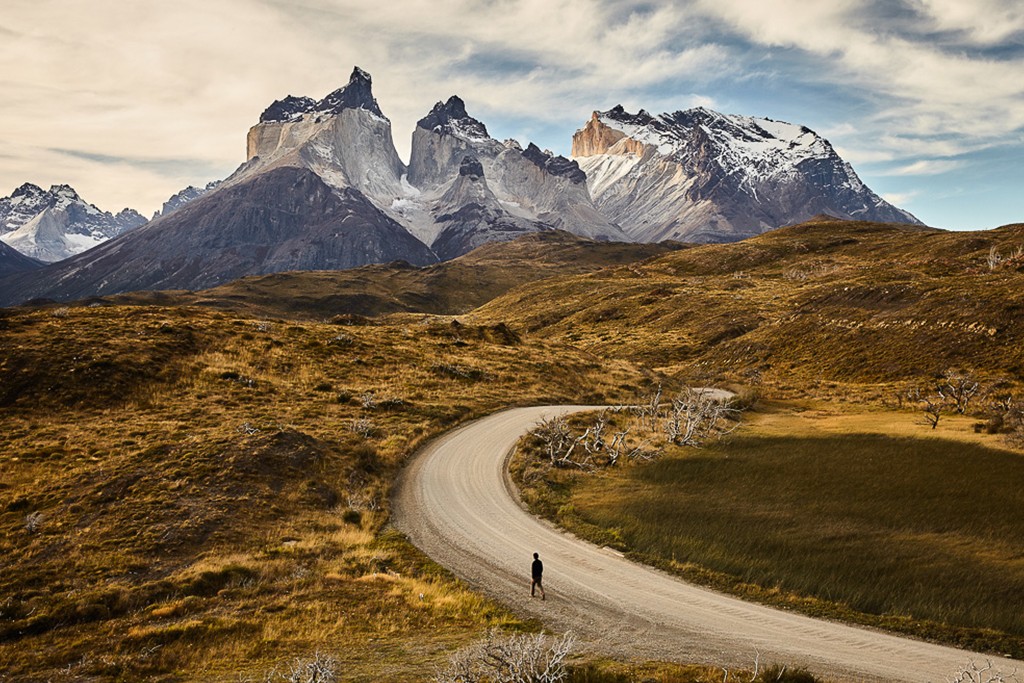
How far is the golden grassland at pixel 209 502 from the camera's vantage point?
58.3 feet

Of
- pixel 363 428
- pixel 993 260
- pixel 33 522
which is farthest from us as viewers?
pixel 993 260

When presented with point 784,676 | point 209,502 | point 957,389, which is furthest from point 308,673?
point 957,389

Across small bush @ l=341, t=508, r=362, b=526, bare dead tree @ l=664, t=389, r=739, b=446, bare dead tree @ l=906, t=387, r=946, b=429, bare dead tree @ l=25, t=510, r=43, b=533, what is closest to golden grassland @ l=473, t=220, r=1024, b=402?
bare dead tree @ l=906, t=387, r=946, b=429

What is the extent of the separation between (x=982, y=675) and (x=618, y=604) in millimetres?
10242

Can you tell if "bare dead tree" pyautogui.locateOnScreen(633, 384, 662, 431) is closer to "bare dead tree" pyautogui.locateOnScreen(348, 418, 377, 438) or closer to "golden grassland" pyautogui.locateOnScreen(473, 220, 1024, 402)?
"golden grassland" pyautogui.locateOnScreen(473, 220, 1024, 402)

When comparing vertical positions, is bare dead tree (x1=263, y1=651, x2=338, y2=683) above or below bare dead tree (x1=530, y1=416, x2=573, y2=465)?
below

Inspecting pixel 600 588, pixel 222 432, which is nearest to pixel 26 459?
pixel 222 432

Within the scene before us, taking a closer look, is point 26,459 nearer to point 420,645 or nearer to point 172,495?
point 172,495

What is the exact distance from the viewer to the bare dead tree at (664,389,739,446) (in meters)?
39.6

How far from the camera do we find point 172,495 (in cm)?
2769

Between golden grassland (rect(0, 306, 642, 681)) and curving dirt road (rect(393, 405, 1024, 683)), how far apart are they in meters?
1.76

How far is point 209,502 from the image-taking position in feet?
90.5

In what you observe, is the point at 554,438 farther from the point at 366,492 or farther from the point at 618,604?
the point at 618,604

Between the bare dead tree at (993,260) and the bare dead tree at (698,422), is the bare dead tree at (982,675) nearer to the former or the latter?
the bare dead tree at (698,422)
